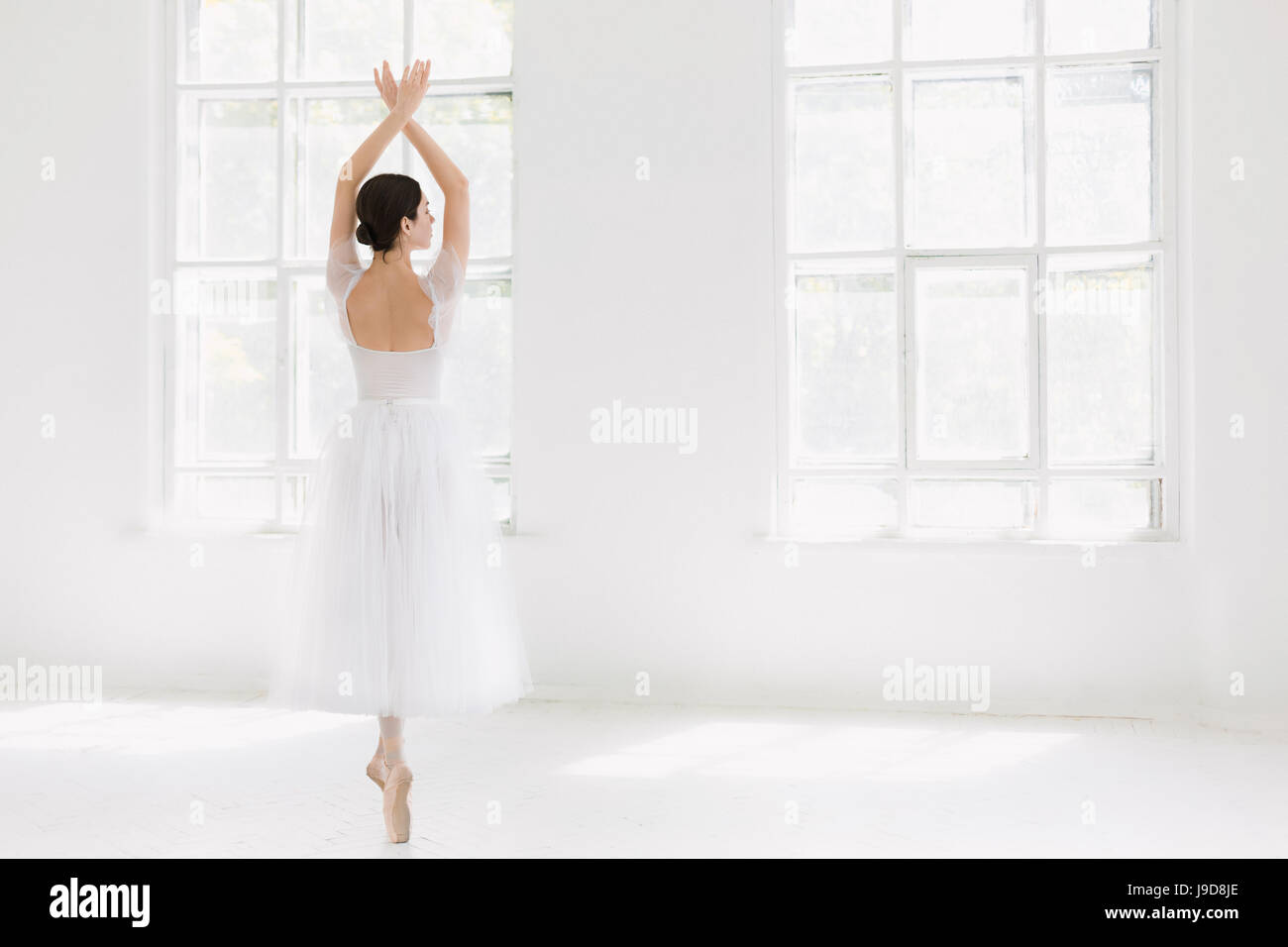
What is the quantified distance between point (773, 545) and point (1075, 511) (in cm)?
118

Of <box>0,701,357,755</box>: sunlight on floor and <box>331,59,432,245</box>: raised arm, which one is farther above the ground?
<box>331,59,432,245</box>: raised arm

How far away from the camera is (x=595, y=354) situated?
4.78 metres

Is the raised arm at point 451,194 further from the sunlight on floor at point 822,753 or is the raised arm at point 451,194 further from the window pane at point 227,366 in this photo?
the window pane at point 227,366

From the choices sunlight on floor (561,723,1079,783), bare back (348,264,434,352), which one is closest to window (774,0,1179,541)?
sunlight on floor (561,723,1079,783)

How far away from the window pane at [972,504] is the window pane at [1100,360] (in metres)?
0.21

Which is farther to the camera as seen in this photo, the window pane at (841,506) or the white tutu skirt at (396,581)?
the window pane at (841,506)

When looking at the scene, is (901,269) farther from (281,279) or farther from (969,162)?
(281,279)

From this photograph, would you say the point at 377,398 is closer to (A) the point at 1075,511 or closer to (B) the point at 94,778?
(B) the point at 94,778

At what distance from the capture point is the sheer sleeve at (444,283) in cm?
295

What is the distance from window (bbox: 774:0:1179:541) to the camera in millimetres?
4520

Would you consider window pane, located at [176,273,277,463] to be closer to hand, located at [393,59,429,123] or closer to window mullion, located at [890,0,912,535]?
hand, located at [393,59,429,123]

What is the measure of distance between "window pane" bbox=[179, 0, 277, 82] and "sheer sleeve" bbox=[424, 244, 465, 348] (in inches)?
105

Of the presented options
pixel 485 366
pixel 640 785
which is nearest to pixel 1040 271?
pixel 485 366

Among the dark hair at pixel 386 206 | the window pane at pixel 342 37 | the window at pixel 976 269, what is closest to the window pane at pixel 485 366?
the window pane at pixel 342 37
